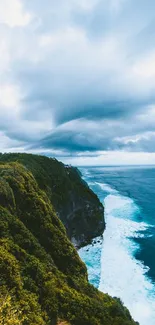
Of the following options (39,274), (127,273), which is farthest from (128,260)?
(39,274)

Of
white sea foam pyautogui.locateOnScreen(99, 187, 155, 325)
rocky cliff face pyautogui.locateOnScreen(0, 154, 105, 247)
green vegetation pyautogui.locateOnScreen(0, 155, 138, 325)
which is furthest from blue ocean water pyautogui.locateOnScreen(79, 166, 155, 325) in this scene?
green vegetation pyautogui.locateOnScreen(0, 155, 138, 325)

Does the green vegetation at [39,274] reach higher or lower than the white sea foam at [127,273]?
higher

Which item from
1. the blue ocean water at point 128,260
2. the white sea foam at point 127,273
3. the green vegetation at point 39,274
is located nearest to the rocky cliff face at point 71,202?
the blue ocean water at point 128,260

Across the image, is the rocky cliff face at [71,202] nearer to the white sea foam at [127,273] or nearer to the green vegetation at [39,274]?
the white sea foam at [127,273]

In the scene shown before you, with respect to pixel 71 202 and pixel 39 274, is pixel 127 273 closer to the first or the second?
pixel 39 274

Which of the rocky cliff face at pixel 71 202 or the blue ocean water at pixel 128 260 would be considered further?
the rocky cliff face at pixel 71 202
